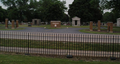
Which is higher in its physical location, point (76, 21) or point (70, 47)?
point (76, 21)

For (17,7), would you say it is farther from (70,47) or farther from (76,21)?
(70,47)

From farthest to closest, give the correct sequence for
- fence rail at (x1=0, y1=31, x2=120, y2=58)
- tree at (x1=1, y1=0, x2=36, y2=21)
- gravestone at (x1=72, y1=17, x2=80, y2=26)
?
tree at (x1=1, y1=0, x2=36, y2=21) → gravestone at (x1=72, y1=17, x2=80, y2=26) → fence rail at (x1=0, y1=31, x2=120, y2=58)

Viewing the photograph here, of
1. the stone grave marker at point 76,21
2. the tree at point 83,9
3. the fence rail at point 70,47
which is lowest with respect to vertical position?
the fence rail at point 70,47

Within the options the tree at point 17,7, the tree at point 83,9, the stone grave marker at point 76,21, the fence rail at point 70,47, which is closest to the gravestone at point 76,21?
the stone grave marker at point 76,21

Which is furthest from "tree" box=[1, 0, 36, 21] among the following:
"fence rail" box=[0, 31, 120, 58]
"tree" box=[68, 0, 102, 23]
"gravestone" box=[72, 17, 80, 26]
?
"fence rail" box=[0, 31, 120, 58]

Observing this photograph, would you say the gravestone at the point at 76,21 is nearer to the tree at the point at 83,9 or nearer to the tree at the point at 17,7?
the tree at the point at 83,9

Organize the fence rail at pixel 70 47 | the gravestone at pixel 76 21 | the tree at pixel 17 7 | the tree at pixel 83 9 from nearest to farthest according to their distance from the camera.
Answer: the fence rail at pixel 70 47
the gravestone at pixel 76 21
the tree at pixel 83 9
the tree at pixel 17 7

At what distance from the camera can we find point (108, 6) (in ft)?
91.5

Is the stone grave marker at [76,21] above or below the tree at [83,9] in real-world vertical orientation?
below

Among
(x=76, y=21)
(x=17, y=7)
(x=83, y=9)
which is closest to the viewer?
(x=76, y=21)

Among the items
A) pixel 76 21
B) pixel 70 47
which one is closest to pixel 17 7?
pixel 76 21

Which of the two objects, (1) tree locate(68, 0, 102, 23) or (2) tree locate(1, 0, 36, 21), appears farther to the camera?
(2) tree locate(1, 0, 36, 21)

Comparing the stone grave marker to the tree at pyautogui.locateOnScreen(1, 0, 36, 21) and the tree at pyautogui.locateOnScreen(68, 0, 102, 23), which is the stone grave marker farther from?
the tree at pyautogui.locateOnScreen(1, 0, 36, 21)

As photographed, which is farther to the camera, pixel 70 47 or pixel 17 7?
pixel 17 7
